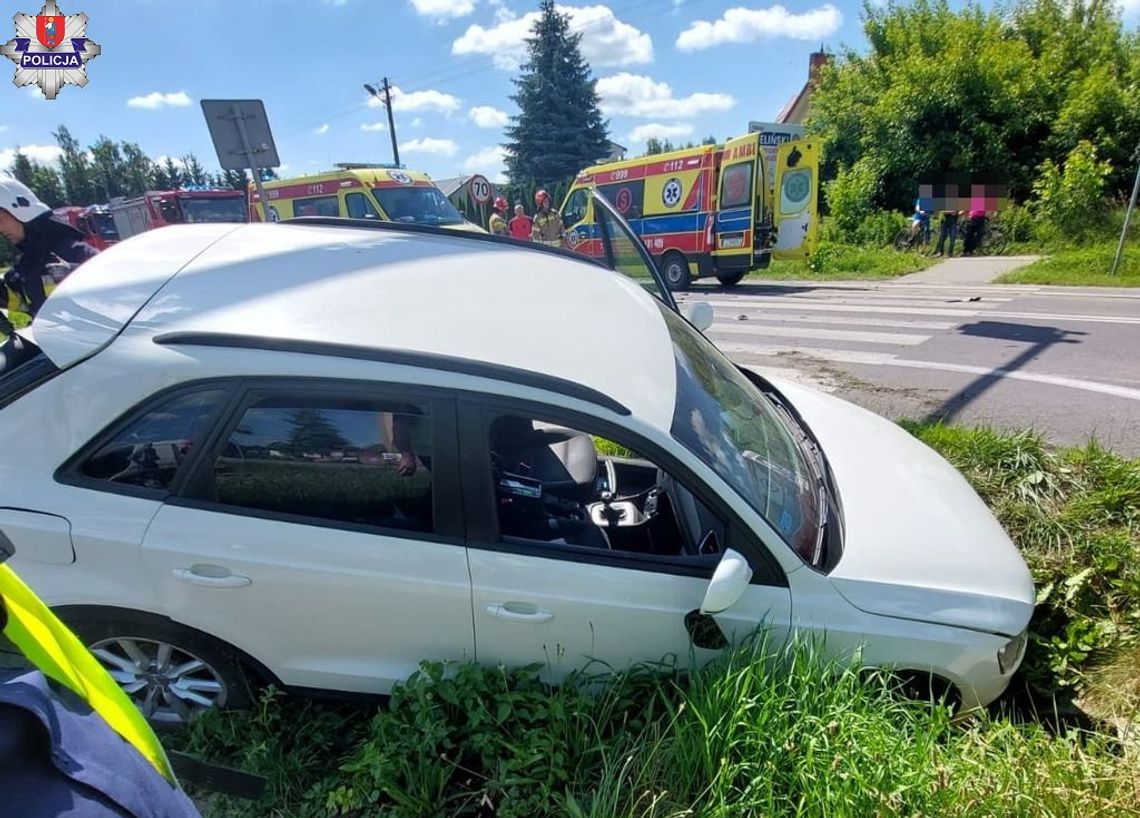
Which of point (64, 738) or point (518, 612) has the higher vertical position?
Result: point (64, 738)

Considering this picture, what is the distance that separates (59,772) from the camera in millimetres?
737

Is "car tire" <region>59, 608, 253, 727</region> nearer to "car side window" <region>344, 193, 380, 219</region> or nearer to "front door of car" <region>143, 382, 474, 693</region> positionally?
"front door of car" <region>143, 382, 474, 693</region>

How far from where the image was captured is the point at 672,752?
6.01ft

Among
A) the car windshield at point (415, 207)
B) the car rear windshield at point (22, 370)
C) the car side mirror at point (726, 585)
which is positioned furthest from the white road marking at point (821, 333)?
the car rear windshield at point (22, 370)

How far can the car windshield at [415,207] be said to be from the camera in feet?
43.7

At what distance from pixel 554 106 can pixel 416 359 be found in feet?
123

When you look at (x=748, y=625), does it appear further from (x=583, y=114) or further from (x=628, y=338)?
(x=583, y=114)

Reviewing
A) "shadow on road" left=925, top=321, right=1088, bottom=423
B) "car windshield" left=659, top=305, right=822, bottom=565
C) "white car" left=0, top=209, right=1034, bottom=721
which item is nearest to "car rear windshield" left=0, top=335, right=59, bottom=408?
"white car" left=0, top=209, right=1034, bottom=721

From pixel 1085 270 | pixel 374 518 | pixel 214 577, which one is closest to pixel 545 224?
pixel 1085 270

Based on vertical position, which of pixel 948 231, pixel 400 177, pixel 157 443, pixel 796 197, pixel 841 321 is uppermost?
pixel 400 177

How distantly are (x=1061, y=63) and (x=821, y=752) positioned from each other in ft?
73.9

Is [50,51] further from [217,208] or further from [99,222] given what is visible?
[99,222]

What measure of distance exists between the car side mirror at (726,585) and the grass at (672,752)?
262 mm

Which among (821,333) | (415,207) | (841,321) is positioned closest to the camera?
(821,333)
